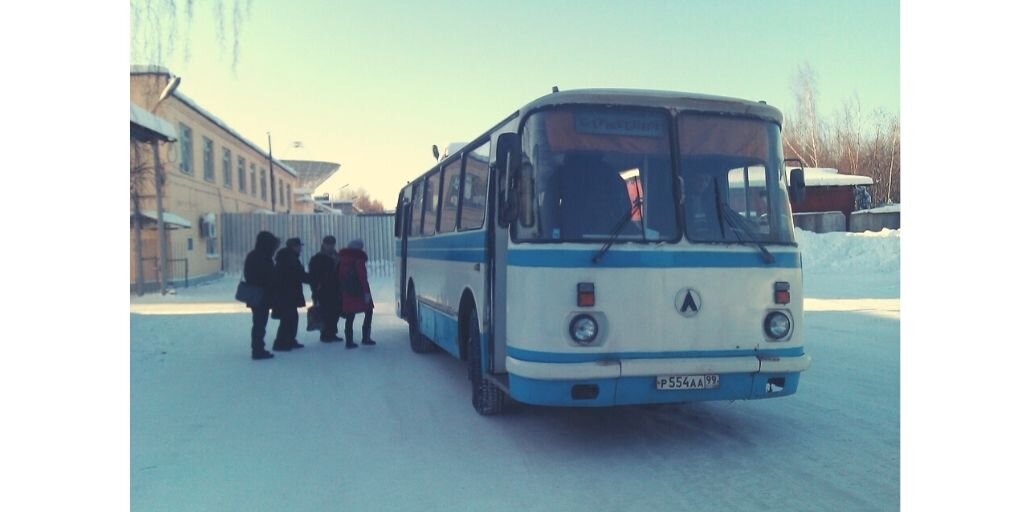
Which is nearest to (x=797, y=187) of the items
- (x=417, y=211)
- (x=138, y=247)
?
(x=417, y=211)

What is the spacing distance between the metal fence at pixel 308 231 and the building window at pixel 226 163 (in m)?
2.64

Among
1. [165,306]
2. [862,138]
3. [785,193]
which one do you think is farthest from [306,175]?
[785,193]

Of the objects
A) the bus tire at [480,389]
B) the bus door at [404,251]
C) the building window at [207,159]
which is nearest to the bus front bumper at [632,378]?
the bus tire at [480,389]

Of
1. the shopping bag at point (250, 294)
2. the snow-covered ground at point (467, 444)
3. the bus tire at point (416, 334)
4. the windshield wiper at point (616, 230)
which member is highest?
the windshield wiper at point (616, 230)

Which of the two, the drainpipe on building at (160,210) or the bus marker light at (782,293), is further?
the drainpipe on building at (160,210)

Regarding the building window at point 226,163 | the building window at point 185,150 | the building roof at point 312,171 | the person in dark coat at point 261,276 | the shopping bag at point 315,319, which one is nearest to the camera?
the person in dark coat at point 261,276

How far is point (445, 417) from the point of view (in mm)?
7395

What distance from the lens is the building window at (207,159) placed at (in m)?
30.2

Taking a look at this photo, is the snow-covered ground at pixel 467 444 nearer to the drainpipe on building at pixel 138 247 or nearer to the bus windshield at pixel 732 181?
the bus windshield at pixel 732 181

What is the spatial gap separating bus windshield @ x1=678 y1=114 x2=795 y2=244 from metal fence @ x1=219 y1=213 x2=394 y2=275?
26717 millimetres

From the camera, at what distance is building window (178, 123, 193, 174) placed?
2658cm

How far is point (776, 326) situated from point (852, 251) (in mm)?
21985
